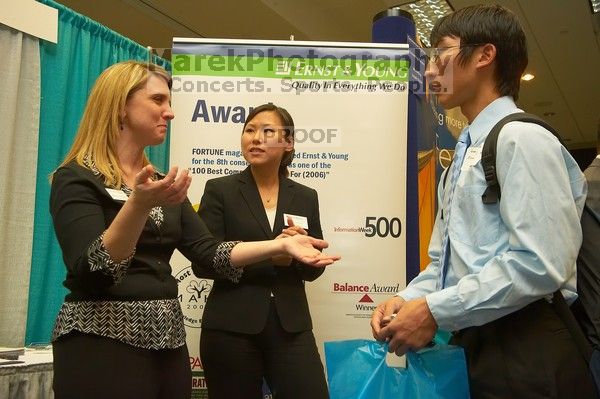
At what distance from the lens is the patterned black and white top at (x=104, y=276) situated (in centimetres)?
136

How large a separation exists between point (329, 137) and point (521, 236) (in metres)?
1.98

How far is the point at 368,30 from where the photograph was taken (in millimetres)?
5812

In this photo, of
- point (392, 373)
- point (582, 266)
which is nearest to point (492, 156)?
point (582, 266)

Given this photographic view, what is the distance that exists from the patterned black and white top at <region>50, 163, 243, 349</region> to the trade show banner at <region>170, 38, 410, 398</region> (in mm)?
1377

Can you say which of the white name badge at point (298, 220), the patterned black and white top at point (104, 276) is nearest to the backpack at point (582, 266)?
the patterned black and white top at point (104, 276)

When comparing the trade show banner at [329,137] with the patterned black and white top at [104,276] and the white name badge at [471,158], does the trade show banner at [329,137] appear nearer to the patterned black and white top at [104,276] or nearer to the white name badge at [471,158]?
the patterned black and white top at [104,276]

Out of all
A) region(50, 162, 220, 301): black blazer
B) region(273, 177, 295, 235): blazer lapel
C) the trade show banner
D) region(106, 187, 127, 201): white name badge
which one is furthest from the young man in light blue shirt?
the trade show banner

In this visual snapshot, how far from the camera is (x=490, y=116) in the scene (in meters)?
1.33

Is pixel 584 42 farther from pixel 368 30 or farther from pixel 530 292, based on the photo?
pixel 530 292

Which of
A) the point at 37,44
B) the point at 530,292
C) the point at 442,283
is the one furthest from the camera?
the point at 37,44

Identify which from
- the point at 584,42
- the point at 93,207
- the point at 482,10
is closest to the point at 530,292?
the point at 482,10

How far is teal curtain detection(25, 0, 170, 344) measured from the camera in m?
3.30

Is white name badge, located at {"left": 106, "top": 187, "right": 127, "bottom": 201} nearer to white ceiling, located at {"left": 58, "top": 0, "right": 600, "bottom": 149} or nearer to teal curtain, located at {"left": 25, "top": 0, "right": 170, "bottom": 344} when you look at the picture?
teal curtain, located at {"left": 25, "top": 0, "right": 170, "bottom": 344}

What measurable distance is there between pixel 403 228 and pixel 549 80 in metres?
5.51
